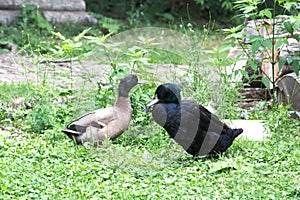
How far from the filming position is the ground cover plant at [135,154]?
477cm

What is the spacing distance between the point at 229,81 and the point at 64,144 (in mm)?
2256

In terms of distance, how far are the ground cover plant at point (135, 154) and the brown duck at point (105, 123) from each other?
5.1 inches

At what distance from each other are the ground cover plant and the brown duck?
0.13 metres

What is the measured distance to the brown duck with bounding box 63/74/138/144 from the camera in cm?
574

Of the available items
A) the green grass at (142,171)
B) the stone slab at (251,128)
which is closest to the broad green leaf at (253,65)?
the stone slab at (251,128)

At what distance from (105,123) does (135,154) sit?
43cm

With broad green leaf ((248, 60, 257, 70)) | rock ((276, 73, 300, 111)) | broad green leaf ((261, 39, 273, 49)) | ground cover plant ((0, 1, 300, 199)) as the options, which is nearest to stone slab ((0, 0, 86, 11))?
ground cover plant ((0, 1, 300, 199))

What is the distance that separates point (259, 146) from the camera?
5895 mm

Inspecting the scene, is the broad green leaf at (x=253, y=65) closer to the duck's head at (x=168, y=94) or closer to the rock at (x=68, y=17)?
the duck's head at (x=168, y=94)

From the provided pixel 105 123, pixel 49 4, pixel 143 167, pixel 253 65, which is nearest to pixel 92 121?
pixel 105 123

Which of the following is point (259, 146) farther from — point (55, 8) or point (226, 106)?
point (55, 8)

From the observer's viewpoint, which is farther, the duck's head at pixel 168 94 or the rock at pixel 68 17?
the rock at pixel 68 17

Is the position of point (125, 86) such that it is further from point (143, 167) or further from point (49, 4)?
point (49, 4)

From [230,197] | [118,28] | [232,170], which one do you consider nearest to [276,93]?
[232,170]
